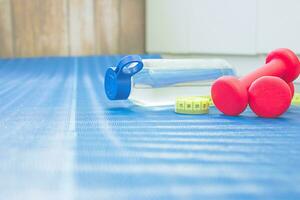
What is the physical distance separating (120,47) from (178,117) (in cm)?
140

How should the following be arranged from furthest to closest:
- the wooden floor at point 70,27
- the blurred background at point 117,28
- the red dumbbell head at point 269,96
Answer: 1. the wooden floor at point 70,27
2. the blurred background at point 117,28
3. the red dumbbell head at point 269,96

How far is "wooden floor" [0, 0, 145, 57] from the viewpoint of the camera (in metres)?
2.10

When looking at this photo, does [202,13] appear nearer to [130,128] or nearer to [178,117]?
[178,117]

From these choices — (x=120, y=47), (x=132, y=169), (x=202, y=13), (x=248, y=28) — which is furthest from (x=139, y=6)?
(x=132, y=169)

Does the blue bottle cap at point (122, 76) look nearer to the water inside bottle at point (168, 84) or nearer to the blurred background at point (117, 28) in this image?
the water inside bottle at point (168, 84)

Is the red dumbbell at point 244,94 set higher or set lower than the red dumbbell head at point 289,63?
lower

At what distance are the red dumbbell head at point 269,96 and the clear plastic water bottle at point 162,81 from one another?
0.25 metres

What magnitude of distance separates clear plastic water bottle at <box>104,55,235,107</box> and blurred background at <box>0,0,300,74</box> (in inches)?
25.2

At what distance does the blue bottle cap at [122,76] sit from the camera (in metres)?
0.91

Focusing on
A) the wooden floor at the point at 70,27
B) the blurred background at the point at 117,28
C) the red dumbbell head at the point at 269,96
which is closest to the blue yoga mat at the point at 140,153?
the red dumbbell head at the point at 269,96

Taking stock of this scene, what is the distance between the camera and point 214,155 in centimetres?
56

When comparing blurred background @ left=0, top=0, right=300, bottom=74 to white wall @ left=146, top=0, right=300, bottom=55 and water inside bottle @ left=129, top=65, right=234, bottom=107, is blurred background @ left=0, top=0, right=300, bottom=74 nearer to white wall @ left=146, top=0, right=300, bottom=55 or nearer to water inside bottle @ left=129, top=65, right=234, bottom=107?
white wall @ left=146, top=0, right=300, bottom=55

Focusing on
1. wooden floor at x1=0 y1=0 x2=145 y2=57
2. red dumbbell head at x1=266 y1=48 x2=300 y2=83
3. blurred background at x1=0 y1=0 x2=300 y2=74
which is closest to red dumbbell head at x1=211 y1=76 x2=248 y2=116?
red dumbbell head at x1=266 y1=48 x2=300 y2=83

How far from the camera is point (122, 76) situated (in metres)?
0.94
